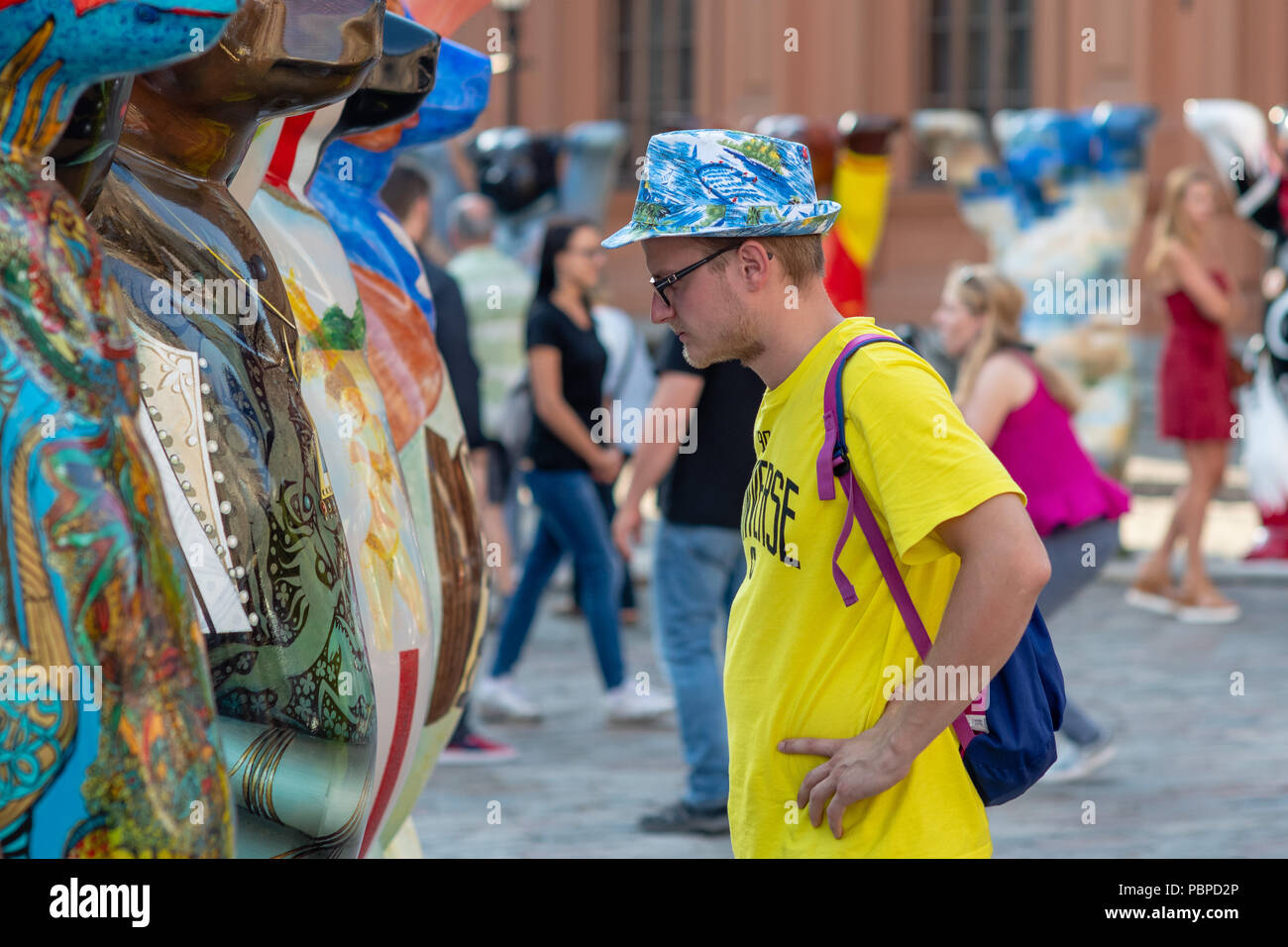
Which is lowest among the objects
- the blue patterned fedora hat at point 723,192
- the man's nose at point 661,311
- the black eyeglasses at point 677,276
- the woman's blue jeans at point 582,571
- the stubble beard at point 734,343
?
the woman's blue jeans at point 582,571

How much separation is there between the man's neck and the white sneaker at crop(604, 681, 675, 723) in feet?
14.5

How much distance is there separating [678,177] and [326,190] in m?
0.99

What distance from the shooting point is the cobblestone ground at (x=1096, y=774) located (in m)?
4.92

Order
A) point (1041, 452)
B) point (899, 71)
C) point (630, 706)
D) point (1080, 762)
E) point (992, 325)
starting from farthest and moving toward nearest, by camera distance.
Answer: point (899, 71) → point (630, 706) → point (1080, 762) → point (992, 325) → point (1041, 452)

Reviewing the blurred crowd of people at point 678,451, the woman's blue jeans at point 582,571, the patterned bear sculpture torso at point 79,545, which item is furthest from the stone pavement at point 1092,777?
the patterned bear sculpture torso at point 79,545

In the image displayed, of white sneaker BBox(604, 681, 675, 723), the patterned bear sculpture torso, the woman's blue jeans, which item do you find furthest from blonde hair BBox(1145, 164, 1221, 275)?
the patterned bear sculpture torso

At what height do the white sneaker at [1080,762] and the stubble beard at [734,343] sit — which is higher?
the stubble beard at [734,343]

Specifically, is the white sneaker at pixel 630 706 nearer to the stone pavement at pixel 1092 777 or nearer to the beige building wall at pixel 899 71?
the stone pavement at pixel 1092 777

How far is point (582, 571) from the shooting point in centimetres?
650

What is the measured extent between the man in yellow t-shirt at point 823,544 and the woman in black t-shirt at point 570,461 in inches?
168

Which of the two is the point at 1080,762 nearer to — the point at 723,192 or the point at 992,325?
the point at 992,325

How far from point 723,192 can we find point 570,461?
4.45 m

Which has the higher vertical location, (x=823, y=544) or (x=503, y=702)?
(x=823, y=544)

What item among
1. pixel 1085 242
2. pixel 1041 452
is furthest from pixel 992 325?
pixel 1085 242
